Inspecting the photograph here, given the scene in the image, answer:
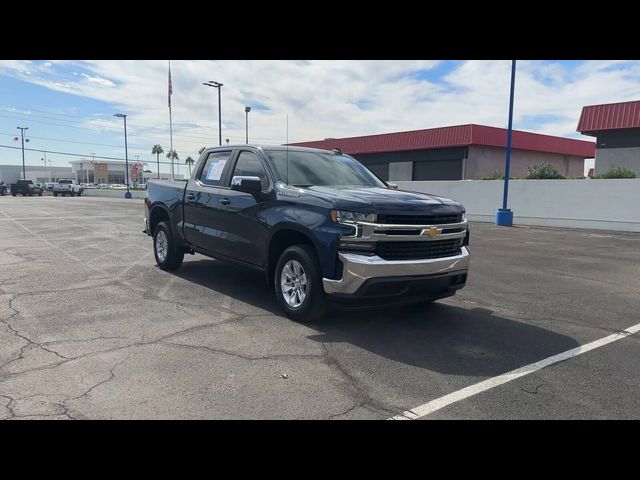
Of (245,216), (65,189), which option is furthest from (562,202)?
(65,189)

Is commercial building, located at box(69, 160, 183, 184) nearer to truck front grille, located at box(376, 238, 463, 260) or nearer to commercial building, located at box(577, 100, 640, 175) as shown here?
commercial building, located at box(577, 100, 640, 175)

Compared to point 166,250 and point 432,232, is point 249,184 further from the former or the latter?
point 166,250

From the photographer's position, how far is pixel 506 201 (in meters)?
21.0

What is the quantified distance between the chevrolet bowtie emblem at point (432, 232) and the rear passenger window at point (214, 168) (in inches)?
125

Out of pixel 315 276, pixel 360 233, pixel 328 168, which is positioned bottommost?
pixel 315 276

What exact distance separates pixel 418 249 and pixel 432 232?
241 mm

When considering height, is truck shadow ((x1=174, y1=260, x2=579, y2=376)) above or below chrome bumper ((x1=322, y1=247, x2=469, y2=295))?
below

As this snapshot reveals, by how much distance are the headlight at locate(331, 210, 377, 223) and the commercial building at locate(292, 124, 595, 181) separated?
96.3 feet

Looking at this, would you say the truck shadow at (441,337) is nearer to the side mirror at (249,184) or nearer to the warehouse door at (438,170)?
the side mirror at (249,184)

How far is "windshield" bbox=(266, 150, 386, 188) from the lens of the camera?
608cm

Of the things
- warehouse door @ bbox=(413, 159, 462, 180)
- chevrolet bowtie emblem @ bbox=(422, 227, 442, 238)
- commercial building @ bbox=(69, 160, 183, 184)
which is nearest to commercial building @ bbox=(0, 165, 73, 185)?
commercial building @ bbox=(69, 160, 183, 184)
